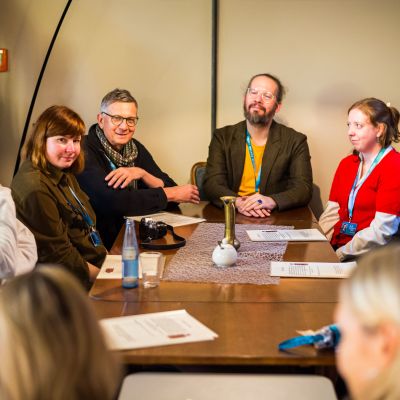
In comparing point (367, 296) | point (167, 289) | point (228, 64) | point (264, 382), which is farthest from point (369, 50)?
point (367, 296)

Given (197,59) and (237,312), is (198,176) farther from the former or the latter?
(237,312)

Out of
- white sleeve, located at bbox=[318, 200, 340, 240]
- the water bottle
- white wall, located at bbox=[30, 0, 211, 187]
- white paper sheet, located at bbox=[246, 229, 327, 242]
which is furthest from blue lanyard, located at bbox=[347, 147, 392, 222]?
the water bottle

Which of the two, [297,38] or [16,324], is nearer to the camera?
[16,324]

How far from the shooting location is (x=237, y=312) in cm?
194

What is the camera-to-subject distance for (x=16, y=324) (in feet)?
3.02

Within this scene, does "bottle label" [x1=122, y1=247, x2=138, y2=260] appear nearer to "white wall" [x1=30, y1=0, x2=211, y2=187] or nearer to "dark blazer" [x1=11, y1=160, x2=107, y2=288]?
"dark blazer" [x1=11, y1=160, x2=107, y2=288]

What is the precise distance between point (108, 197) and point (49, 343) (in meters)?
2.38

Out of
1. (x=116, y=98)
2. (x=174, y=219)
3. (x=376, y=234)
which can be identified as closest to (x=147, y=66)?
(x=116, y=98)

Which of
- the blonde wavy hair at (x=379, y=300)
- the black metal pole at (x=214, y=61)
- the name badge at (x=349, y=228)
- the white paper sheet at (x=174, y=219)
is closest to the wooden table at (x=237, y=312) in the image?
the blonde wavy hair at (x=379, y=300)

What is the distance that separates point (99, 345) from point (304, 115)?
3553mm

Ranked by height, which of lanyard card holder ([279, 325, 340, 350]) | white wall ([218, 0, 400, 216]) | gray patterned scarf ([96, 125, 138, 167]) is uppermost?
white wall ([218, 0, 400, 216])

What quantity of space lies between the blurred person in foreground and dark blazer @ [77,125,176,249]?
1.14ft

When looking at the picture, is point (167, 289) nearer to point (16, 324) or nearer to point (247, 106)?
point (16, 324)

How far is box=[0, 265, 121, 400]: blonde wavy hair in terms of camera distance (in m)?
0.91
